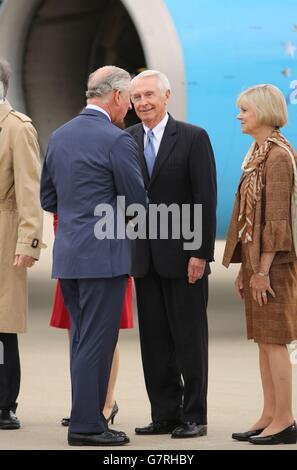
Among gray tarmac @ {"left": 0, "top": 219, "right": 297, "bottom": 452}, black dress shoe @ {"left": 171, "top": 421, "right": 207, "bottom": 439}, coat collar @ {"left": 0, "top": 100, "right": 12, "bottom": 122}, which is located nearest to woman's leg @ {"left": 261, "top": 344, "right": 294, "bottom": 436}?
gray tarmac @ {"left": 0, "top": 219, "right": 297, "bottom": 452}

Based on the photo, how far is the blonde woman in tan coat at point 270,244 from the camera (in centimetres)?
619

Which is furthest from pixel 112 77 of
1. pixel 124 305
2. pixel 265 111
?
pixel 124 305

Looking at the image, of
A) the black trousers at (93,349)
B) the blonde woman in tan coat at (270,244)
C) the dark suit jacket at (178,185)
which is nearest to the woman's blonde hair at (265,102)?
the blonde woman in tan coat at (270,244)

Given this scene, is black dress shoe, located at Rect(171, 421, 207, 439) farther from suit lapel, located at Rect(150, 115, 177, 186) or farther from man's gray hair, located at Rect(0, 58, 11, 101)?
man's gray hair, located at Rect(0, 58, 11, 101)

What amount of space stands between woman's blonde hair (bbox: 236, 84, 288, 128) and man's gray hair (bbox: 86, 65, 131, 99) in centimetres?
50

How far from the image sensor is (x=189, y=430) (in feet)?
21.3

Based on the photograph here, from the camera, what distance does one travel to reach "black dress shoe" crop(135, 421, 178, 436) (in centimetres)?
661

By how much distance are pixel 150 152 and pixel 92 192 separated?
2.01 ft

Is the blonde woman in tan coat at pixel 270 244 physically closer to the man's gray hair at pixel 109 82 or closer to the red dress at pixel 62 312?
the man's gray hair at pixel 109 82

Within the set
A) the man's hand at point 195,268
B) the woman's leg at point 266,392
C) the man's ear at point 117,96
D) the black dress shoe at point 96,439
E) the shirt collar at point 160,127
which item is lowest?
the black dress shoe at point 96,439

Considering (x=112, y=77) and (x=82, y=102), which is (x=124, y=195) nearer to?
(x=112, y=77)

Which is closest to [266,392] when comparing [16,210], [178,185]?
[178,185]

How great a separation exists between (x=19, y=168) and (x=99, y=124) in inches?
22.5

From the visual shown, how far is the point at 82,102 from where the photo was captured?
34.9ft
